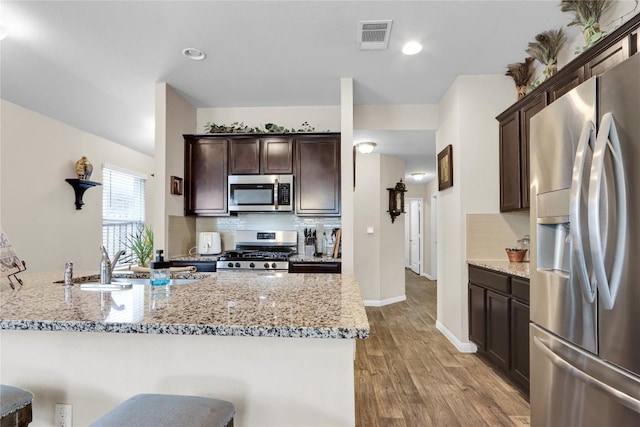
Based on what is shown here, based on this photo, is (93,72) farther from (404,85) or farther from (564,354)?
(564,354)

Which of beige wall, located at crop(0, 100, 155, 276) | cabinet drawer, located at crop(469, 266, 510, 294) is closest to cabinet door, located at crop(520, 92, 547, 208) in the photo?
cabinet drawer, located at crop(469, 266, 510, 294)

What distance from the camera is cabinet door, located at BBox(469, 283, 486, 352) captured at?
117 inches

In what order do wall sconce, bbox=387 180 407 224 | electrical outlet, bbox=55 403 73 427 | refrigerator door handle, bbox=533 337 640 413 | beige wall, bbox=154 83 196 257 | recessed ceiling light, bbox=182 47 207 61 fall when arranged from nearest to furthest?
refrigerator door handle, bbox=533 337 640 413, electrical outlet, bbox=55 403 73 427, recessed ceiling light, bbox=182 47 207 61, beige wall, bbox=154 83 196 257, wall sconce, bbox=387 180 407 224

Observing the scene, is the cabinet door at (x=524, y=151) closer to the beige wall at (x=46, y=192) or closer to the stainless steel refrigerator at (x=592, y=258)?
the stainless steel refrigerator at (x=592, y=258)

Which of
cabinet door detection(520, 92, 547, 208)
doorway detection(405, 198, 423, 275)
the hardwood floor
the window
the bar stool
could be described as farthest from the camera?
doorway detection(405, 198, 423, 275)

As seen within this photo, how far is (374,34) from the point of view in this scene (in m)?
2.62

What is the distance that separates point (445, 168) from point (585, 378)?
266 cm

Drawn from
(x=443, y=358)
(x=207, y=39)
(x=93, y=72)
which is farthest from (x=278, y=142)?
(x=443, y=358)

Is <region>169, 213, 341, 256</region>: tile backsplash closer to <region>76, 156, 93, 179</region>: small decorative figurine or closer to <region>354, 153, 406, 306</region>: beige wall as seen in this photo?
<region>354, 153, 406, 306</region>: beige wall

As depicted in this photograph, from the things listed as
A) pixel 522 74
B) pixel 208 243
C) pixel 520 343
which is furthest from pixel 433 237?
pixel 520 343

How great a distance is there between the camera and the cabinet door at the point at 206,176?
13.0 feet

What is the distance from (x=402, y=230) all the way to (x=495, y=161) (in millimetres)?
2565

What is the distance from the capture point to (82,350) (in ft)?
4.19

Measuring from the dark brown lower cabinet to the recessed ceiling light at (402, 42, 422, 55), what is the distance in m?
1.91
